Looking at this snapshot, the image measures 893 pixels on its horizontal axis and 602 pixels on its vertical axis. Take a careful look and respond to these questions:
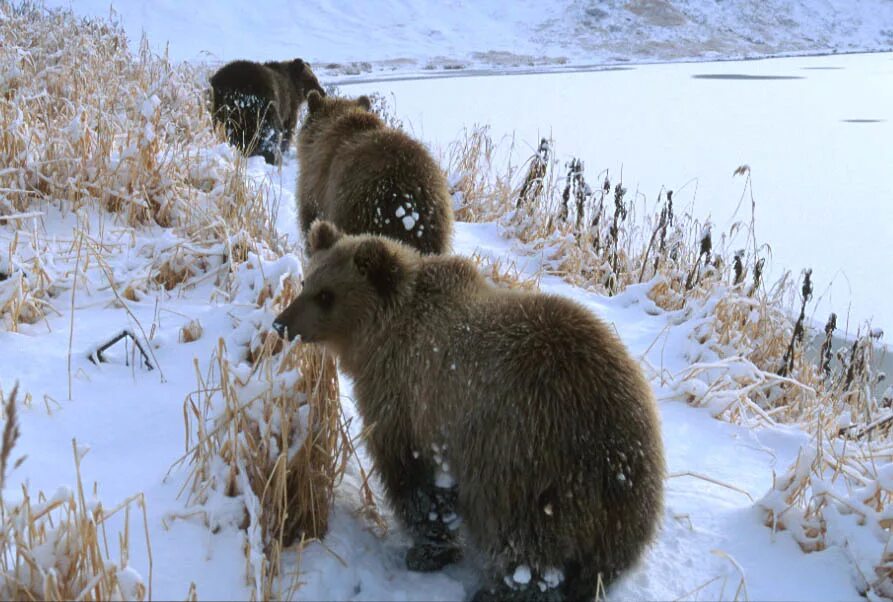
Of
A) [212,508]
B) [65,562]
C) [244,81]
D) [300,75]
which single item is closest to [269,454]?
[212,508]

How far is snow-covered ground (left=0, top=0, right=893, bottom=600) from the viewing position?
272 cm

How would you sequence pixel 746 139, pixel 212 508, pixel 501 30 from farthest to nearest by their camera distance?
pixel 501 30 < pixel 746 139 < pixel 212 508

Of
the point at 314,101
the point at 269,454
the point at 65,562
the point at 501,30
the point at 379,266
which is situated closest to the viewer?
the point at 65,562

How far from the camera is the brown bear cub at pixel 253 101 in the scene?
31.0 feet

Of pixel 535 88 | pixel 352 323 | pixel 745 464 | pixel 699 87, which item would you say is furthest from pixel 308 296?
pixel 699 87

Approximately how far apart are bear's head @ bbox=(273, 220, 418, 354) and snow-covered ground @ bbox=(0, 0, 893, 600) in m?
0.65

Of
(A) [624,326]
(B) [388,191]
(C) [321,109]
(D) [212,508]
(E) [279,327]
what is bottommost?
(A) [624,326]

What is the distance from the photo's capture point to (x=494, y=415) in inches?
102

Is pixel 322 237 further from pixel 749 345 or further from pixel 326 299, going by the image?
pixel 749 345

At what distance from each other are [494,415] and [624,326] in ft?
10.3

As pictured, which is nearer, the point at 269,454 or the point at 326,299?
the point at 269,454

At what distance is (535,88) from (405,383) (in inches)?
797

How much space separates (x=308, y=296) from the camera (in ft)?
9.91

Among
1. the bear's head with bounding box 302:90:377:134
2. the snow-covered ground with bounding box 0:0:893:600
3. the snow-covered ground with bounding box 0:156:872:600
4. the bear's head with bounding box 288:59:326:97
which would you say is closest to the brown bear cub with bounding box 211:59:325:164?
the bear's head with bounding box 288:59:326:97
